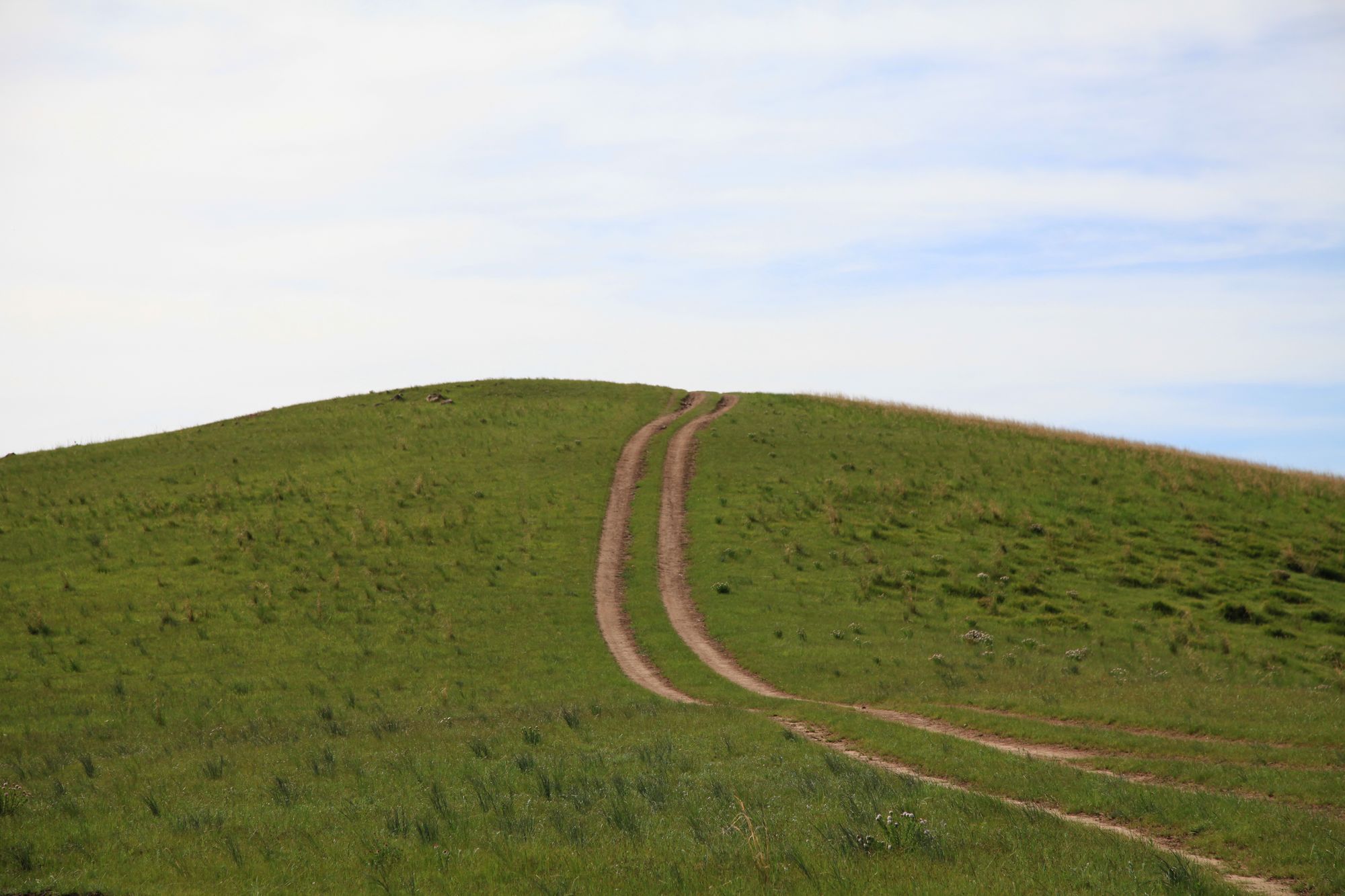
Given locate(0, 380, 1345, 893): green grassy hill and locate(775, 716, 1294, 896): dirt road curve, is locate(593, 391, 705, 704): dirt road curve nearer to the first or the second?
locate(0, 380, 1345, 893): green grassy hill

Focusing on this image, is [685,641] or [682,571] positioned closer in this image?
[685,641]

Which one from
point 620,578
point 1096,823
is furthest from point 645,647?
point 1096,823

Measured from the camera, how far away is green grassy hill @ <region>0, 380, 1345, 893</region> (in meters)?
11.6

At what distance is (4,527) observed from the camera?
4112 cm

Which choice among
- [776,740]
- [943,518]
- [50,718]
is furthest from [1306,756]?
[50,718]

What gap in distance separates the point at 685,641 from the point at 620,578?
7.04 m

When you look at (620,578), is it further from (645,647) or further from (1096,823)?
(1096,823)

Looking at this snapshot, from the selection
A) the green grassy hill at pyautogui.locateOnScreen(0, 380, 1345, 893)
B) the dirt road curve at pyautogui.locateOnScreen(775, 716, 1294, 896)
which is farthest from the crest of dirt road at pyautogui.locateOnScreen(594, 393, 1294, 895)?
the green grassy hill at pyautogui.locateOnScreen(0, 380, 1345, 893)

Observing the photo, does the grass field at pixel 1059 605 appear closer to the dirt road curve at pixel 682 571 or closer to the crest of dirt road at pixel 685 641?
the crest of dirt road at pixel 685 641

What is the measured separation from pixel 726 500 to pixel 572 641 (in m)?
16.2

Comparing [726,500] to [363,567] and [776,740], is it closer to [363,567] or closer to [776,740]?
[363,567]

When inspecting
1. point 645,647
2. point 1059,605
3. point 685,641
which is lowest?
point 645,647

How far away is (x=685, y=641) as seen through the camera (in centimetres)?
3055

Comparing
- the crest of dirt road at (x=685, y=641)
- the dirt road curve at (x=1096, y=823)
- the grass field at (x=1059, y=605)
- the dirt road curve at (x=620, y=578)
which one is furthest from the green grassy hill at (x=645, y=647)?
the dirt road curve at (x=620, y=578)
